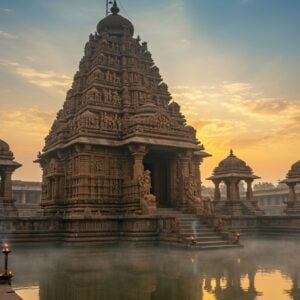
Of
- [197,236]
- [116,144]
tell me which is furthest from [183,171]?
[197,236]

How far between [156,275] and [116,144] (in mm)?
13450

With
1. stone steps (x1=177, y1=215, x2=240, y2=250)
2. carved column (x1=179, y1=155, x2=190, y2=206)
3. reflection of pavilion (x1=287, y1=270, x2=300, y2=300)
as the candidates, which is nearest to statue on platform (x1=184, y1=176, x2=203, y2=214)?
carved column (x1=179, y1=155, x2=190, y2=206)

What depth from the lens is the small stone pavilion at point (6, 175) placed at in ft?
94.0

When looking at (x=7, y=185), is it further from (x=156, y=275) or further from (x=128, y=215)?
(x=156, y=275)

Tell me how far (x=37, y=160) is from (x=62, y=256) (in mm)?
15420

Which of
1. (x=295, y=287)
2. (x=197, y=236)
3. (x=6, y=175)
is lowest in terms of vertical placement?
(x=295, y=287)

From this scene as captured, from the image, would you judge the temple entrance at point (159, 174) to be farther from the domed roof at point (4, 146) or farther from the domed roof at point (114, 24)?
the domed roof at point (114, 24)

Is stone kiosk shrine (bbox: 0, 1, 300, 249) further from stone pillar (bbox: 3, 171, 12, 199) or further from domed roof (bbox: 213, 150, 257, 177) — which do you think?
domed roof (bbox: 213, 150, 257, 177)

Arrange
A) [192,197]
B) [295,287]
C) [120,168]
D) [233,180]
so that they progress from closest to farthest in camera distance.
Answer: [295,287] → [192,197] → [120,168] → [233,180]

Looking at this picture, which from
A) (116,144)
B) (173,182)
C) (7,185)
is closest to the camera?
(116,144)

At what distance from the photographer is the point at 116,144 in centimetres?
2519

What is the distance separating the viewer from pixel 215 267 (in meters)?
14.4

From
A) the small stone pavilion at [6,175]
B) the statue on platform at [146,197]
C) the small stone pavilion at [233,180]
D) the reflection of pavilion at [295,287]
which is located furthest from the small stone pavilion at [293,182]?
the small stone pavilion at [6,175]

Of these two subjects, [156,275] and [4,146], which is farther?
[4,146]
